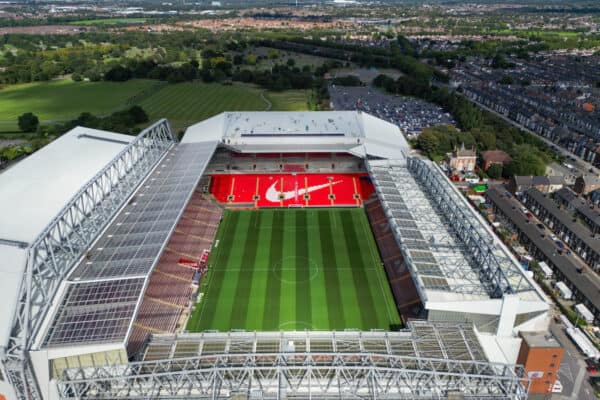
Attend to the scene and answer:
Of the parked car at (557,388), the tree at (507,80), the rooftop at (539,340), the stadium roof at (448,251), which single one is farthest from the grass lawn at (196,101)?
the parked car at (557,388)

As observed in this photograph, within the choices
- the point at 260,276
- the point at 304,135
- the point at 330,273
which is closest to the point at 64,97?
the point at 304,135

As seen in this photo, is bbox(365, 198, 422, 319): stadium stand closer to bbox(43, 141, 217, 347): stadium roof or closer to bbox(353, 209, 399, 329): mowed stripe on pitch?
bbox(353, 209, 399, 329): mowed stripe on pitch

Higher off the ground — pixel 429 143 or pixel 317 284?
pixel 429 143

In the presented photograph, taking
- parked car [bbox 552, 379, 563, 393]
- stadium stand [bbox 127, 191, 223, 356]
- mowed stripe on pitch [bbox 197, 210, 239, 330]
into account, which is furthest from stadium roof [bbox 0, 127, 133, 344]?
parked car [bbox 552, 379, 563, 393]

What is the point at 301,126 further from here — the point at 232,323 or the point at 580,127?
the point at 580,127

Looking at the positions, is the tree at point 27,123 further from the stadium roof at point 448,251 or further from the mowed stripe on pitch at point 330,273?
the stadium roof at point 448,251

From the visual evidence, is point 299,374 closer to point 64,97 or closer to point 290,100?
point 290,100
